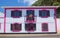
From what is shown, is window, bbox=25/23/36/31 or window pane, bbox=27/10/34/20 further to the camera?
window pane, bbox=27/10/34/20

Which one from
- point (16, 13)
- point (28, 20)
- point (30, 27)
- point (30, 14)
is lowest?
point (30, 27)

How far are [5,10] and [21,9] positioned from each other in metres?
1.56

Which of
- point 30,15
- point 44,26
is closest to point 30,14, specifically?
point 30,15

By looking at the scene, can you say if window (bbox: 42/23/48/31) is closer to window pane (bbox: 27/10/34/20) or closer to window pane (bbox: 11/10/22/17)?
window pane (bbox: 27/10/34/20)

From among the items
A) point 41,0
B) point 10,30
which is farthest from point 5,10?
point 41,0

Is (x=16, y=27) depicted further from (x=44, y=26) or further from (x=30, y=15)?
(x=44, y=26)

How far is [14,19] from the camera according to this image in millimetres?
20594

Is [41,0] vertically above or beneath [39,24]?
above

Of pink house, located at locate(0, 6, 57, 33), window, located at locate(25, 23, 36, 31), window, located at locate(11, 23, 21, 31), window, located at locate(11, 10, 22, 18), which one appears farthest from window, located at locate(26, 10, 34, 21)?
window, located at locate(11, 23, 21, 31)

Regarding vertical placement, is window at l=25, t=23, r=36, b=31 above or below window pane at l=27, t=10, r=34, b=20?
below

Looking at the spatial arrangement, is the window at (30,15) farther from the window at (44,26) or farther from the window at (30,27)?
the window at (44,26)

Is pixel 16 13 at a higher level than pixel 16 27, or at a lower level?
higher

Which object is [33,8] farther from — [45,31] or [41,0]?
[41,0]

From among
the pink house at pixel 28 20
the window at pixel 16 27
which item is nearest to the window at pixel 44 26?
the pink house at pixel 28 20
